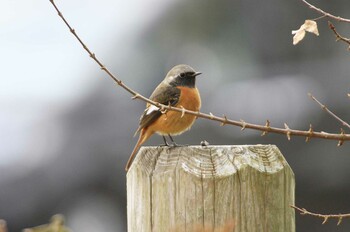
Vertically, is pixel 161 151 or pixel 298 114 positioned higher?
pixel 161 151

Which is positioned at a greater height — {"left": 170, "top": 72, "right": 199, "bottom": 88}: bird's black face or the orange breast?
{"left": 170, "top": 72, "right": 199, "bottom": 88}: bird's black face

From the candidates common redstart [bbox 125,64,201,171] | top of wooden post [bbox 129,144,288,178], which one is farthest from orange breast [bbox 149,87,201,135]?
top of wooden post [bbox 129,144,288,178]

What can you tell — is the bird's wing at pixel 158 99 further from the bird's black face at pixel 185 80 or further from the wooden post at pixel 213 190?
the wooden post at pixel 213 190

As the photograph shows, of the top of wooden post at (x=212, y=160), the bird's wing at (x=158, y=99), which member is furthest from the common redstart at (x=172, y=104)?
the top of wooden post at (x=212, y=160)

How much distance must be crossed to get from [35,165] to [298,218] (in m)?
2.45

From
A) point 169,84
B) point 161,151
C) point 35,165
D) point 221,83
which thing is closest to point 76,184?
point 35,165

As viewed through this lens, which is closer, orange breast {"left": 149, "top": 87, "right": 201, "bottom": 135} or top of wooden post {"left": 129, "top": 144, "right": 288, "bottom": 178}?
top of wooden post {"left": 129, "top": 144, "right": 288, "bottom": 178}

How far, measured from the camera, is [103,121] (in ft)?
26.1

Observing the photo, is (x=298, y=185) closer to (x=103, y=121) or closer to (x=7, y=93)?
(x=103, y=121)

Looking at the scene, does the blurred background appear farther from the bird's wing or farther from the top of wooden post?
the top of wooden post

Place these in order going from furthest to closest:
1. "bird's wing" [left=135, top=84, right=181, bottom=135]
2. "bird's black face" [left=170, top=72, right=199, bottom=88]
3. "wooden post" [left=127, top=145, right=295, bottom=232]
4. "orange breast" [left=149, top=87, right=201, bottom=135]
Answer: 1. "bird's black face" [left=170, top=72, right=199, bottom=88]
2. "bird's wing" [left=135, top=84, right=181, bottom=135]
3. "orange breast" [left=149, top=87, right=201, bottom=135]
4. "wooden post" [left=127, top=145, right=295, bottom=232]

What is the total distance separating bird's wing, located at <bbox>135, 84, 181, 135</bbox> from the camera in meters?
5.66

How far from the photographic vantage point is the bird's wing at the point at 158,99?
566cm

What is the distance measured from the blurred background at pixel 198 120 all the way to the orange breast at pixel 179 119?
1573 millimetres
